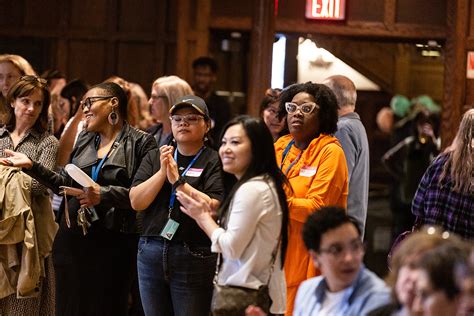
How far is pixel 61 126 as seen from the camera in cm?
786

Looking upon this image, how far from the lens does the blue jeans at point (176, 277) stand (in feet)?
17.3

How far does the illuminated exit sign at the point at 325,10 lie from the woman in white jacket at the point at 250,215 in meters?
4.62

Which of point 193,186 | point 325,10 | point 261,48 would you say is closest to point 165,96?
point 193,186

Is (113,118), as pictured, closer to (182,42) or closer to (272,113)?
(272,113)

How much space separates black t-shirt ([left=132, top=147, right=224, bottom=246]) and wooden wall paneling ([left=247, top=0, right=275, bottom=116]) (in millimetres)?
3459

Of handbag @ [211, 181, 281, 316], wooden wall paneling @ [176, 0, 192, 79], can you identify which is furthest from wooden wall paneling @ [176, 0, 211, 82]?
handbag @ [211, 181, 281, 316]

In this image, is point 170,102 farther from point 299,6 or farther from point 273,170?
point 299,6

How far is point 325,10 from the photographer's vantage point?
916 centimetres

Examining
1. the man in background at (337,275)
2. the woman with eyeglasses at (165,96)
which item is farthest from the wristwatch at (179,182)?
the woman with eyeglasses at (165,96)

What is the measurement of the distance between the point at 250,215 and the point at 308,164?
1.02m

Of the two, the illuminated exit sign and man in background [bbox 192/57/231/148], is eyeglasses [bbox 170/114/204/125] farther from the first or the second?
the illuminated exit sign

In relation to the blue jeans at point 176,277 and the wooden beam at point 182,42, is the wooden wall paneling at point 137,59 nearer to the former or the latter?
the wooden beam at point 182,42

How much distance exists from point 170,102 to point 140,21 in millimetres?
3440

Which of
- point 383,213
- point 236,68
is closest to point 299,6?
point 236,68
